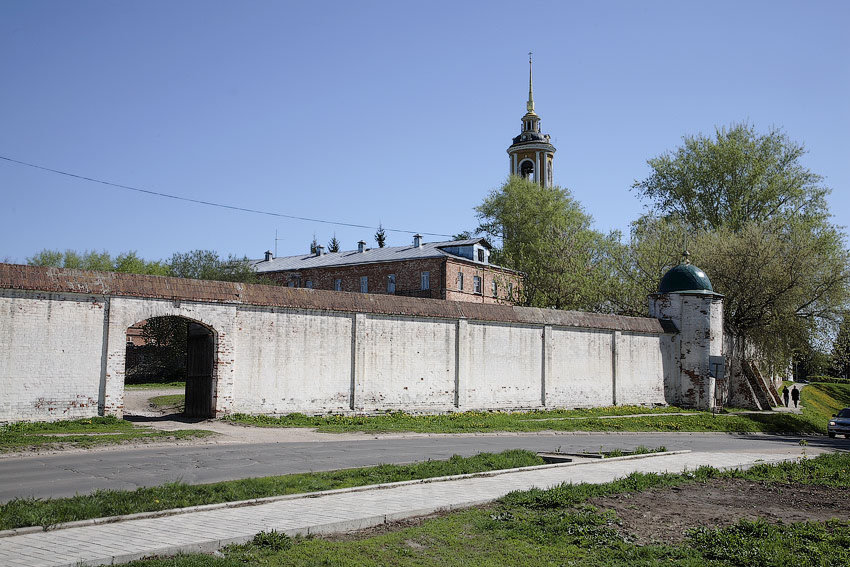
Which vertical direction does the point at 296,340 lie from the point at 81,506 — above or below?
above

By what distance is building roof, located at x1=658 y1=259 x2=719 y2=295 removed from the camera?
112 feet

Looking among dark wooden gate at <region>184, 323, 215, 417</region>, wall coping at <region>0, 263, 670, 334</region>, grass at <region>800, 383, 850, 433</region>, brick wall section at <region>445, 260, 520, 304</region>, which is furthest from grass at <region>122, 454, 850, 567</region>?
brick wall section at <region>445, 260, 520, 304</region>

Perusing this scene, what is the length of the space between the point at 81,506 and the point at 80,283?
11754 millimetres

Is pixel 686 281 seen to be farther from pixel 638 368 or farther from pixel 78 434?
pixel 78 434

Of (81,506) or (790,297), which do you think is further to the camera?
(790,297)

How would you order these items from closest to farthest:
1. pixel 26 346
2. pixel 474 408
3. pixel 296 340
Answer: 1. pixel 26 346
2. pixel 296 340
3. pixel 474 408

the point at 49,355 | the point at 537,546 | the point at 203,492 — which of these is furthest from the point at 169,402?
the point at 537,546

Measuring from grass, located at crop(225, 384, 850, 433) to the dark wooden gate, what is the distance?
111 centimetres

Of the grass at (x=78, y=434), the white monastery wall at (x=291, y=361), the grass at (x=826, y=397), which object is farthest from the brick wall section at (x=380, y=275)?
the grass at (x=78, y=434)

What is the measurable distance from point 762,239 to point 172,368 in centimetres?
3452

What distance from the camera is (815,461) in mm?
15547

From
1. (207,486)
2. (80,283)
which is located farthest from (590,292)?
(207,486)

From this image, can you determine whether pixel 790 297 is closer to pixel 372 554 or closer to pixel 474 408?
pixel 474 408

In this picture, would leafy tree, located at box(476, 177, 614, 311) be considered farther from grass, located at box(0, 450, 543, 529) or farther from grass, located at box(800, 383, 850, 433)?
grass, located at box(0, 450, 543, 529)
